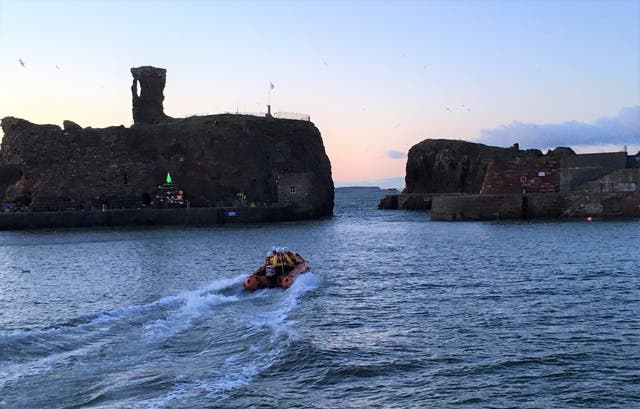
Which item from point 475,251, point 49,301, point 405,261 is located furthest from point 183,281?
point 475,251

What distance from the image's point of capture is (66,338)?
20141 mm

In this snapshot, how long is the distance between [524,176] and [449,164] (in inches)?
3185

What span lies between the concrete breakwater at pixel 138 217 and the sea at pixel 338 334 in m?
50.4

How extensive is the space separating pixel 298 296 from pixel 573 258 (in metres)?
19.0

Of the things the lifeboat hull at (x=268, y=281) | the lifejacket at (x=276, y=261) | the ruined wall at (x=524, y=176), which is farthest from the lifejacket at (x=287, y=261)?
the ruined wall at (x=524, y=176)

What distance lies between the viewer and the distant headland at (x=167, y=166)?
107 metres

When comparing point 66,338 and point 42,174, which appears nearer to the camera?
point 66,338

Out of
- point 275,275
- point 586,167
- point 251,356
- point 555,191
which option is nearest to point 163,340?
point 251,356

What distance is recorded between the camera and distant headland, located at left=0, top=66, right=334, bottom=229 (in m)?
107

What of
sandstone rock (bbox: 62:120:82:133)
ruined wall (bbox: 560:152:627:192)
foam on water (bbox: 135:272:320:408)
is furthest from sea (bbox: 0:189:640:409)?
sandstone rock (bbox: 62:120:82:133)

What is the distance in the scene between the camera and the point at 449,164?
6235 inches

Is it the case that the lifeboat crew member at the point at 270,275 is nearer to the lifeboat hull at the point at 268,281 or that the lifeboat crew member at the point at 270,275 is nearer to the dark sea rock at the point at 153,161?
the lifeboat hull at the point at 268,281

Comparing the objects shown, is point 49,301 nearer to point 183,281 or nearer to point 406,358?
point 183,281

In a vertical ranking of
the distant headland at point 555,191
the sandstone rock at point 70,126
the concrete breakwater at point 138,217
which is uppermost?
the sandstone rock at point 70,126
